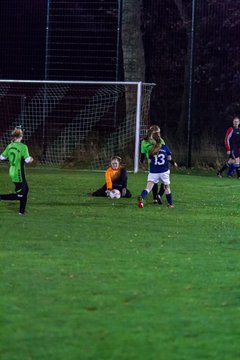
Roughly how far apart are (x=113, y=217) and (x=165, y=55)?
19749 millimetres

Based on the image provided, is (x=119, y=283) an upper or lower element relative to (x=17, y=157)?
lower

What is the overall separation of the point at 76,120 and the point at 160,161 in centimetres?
1400

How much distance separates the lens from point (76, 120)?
30.8 metres

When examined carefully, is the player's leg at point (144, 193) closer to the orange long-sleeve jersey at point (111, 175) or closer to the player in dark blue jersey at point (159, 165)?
the player in dark blue jersey at point (159, 165)

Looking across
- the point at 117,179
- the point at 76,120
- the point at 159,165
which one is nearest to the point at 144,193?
the point at 159,165

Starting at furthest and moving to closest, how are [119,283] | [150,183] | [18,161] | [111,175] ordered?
1. [111,175]
2. [150,183]
3. [18,161]
4. [119,283]

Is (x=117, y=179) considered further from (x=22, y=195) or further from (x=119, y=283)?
(x=119, y=283)

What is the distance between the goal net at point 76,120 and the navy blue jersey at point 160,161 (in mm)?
Result: 10272

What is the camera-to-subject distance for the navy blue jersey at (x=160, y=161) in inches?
671

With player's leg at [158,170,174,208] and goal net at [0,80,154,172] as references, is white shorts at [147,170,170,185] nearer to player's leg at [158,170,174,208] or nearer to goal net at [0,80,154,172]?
player's leg at [158,170,174,208]

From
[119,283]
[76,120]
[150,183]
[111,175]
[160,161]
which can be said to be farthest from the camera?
[76,120]

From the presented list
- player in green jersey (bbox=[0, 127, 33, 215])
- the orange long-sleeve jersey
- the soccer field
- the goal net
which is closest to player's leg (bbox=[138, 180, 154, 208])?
the soccer field

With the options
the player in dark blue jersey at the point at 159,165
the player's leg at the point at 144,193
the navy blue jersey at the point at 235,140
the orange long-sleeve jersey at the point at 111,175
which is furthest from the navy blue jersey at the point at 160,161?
the navy blue jersey at the point at 235,140

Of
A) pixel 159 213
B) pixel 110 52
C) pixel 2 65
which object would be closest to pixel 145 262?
pixel 159 213
